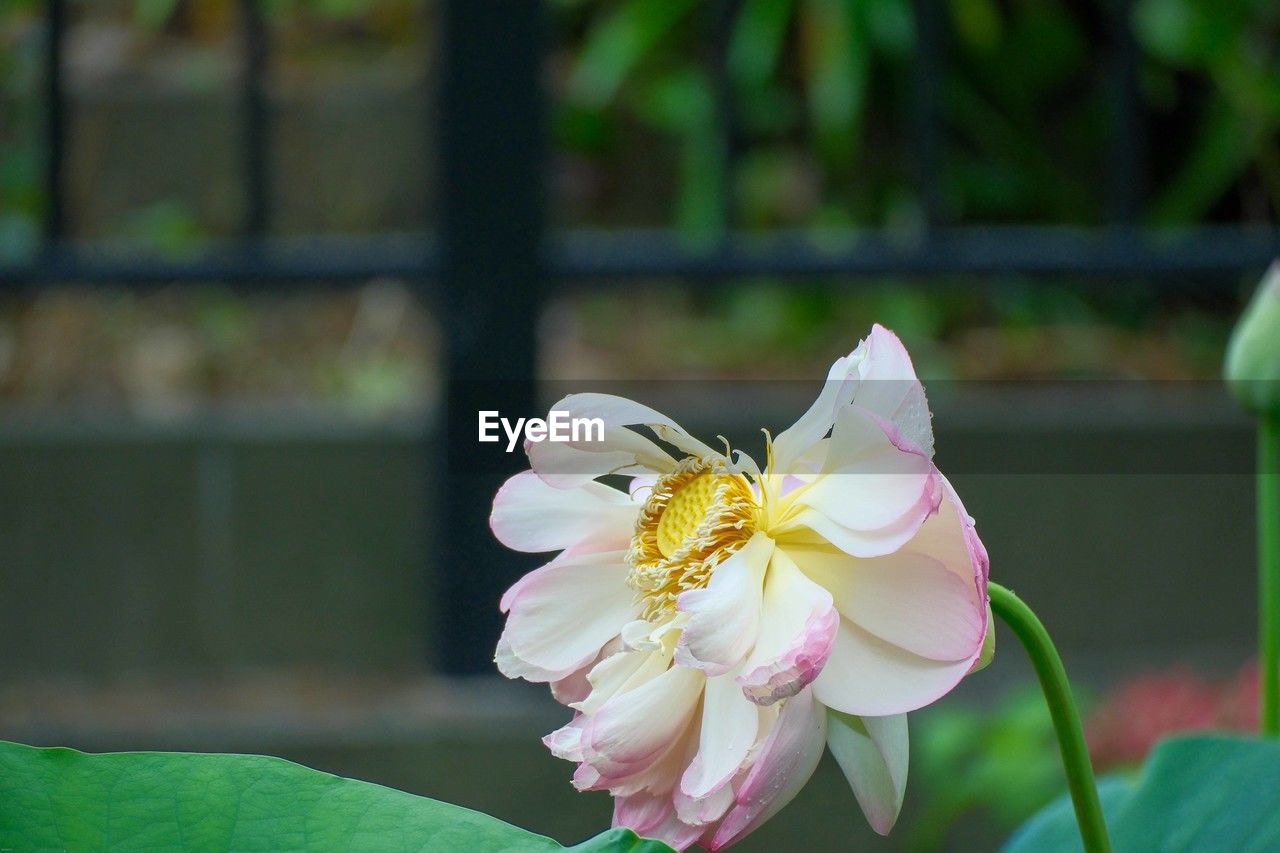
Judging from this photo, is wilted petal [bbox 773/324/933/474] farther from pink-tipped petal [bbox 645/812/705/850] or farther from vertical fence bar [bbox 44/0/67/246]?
vertical fence bar [bbox 44/0/67/246]

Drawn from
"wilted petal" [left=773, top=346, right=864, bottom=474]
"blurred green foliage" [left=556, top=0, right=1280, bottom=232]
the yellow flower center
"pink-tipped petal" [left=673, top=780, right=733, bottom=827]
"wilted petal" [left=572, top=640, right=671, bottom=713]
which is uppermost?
"blurred green foliage" [left=556, top=0, right=1280, bottom=232]

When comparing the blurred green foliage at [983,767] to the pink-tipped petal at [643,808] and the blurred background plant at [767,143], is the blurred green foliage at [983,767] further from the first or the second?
the pink-tipped petal at [643,808]

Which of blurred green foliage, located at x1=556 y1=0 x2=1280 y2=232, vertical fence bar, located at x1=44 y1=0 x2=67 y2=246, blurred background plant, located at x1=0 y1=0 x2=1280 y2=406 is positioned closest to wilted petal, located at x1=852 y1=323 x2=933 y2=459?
vertical fence bar, located at x1=44 y1=0 x2=67 y2=246

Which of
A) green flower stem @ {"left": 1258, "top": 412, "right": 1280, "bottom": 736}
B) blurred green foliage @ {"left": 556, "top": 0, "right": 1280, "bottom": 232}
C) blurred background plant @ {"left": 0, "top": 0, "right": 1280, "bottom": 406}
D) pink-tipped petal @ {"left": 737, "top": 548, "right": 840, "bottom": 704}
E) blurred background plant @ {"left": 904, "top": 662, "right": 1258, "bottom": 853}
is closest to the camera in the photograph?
pink-tipped petal @ {"left": 737, "top": 548, "right": 840, "bottom": 704}

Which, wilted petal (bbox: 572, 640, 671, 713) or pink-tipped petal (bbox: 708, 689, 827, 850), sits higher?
wilted petal (bbox: 572, 640, 671, 713)

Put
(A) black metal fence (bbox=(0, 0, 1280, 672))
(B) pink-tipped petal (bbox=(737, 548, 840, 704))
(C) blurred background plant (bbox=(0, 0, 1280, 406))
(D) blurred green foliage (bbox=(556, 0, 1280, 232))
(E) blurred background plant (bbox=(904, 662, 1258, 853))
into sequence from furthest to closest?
1. (D) blurred green foliage (bbox=(556, 0, 1280, 232))
2. (C) blurred background plant (bbox=(0, 0, 1280, 406))
3. (A) black metal fence (bbox=(0, 0, 1280, 672))
4. (E) blurred background plant (bbox=(904, 662, 1258, 853))
5. (B) pink-tipped petal (bbox=(737, 548, 840, 704))

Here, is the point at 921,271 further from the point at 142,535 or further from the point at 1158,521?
the point at 142,535
